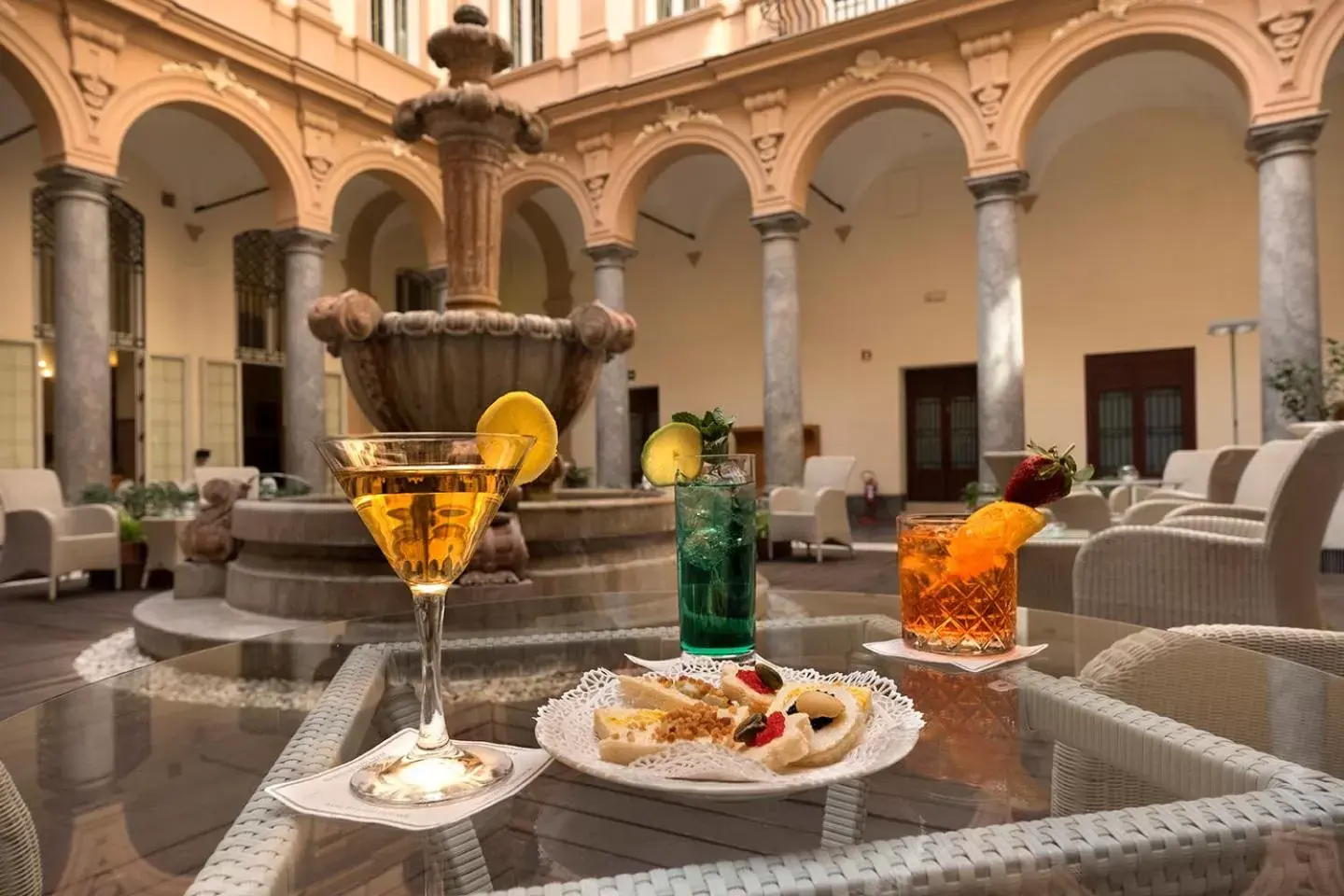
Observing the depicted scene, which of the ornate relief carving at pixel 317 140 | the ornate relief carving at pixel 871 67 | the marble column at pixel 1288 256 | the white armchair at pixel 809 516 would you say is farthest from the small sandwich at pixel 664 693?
the ornate relief carving at pixel 317 140

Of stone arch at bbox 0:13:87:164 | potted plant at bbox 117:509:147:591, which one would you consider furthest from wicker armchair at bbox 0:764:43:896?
stone arch at bbox 0:13:87:164

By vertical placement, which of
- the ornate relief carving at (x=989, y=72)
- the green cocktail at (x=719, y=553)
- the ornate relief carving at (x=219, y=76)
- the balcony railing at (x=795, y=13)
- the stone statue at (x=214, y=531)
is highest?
the balcony railing at (x=795, y=13)

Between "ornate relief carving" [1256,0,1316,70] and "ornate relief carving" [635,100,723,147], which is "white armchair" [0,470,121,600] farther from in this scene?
"ornate relief carving" [1256,0,1316,70]

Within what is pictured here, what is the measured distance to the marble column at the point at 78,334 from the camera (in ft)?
28.3

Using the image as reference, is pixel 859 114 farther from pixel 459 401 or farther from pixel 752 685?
pixel 752 685

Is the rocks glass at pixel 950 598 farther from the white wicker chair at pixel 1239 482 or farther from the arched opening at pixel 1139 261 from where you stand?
the arched opening at pixel 1139 261

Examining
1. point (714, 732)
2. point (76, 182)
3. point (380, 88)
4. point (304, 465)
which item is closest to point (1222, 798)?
point (714, 732)

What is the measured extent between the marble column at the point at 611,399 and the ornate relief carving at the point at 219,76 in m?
4.53

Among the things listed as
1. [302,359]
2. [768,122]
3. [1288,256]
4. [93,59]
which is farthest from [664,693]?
[302,359]

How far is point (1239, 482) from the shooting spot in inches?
173

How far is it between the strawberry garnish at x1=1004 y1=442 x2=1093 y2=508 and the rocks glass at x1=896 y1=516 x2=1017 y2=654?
77 mm

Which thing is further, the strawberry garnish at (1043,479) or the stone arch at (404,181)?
the stone arch at (404,181)

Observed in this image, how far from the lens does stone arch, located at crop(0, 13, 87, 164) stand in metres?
8.45

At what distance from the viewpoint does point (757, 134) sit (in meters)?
11.1
